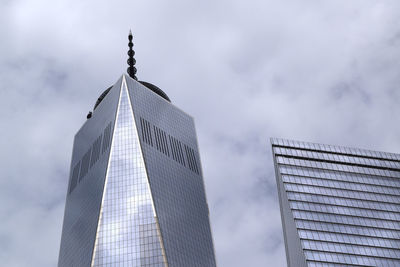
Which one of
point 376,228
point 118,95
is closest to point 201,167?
point 118,95

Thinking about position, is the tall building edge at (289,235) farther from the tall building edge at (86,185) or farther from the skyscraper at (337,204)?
the tall building edge at (86,185)

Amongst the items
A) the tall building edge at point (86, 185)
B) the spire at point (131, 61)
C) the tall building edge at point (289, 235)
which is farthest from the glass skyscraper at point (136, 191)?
the tall building edge at point (289, 235)

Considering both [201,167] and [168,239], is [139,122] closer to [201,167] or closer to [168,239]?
[201,167]

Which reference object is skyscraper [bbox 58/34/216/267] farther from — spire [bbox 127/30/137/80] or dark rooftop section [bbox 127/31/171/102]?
spire [bbox 127/30/137/80]

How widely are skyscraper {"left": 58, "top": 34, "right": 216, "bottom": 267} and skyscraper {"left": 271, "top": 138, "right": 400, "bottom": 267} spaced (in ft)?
77.3

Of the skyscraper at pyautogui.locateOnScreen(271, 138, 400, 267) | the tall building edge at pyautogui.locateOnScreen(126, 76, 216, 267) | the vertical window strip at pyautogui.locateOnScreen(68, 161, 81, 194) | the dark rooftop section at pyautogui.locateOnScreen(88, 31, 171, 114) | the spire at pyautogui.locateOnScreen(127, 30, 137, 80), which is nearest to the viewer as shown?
the skyscraper at pyautogui.locateOnScreen(271, 138, 400, 267)

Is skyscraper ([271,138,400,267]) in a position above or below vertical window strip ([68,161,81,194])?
below

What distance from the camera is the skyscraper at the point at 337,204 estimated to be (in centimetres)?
10700

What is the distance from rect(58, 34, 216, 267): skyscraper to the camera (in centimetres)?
11775

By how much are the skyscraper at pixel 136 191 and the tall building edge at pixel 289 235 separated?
68.0ft

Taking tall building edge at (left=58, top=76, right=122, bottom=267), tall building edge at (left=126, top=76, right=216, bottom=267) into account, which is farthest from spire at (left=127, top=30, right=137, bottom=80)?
tall building edge at (left=58, top=76, right=122, bottom=267)

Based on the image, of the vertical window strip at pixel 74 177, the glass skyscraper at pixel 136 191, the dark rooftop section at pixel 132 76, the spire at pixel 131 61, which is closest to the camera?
the glass skyscraper at pixel 136 191

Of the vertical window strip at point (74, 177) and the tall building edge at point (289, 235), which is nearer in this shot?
the tall building edge at point (289, 235)

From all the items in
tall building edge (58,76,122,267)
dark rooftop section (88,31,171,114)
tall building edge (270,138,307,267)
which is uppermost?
→ dark rooftop section (88,31,171,114)
